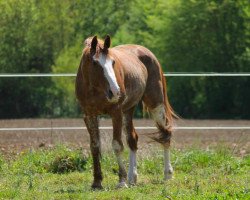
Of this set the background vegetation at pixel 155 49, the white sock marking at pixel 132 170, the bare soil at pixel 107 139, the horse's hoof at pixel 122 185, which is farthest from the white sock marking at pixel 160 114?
the background vegetation at pixel 155 49

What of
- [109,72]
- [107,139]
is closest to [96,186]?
[109,72]

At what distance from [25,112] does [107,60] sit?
661 inches

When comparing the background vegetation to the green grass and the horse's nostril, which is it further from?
the horse's nostril

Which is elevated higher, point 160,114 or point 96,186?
point 160,114

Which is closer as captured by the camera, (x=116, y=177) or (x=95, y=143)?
(x=95, y=143)

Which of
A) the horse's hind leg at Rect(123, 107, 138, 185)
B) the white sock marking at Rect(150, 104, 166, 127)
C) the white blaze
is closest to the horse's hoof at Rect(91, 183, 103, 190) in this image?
the horse's hind leg at Rect(123, 107, 138, 185)

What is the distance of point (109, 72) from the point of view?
8.17 meters

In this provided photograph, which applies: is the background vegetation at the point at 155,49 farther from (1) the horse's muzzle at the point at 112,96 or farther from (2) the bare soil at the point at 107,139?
(1) the horse's muzzle at the point at 112,96

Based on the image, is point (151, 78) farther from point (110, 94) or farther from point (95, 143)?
point (110, 94)

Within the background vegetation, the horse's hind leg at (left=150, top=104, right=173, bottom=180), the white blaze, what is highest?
the white blaze

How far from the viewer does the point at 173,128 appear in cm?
1001

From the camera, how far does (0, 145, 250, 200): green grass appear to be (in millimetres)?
7957

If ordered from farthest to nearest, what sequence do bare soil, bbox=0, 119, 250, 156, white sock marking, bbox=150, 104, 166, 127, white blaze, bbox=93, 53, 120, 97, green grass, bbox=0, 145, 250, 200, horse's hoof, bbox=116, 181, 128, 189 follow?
bare soil, bbox=0, 119, 250, 156, white sock marking, bbox=150, 104, 166, 127, horse's hoof, bbox=116, 181, 128, 189, white blaze, bbox=93, 53, 120, 97, green grass, bbox=0, 145, 250, 200

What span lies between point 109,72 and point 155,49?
1926cm
